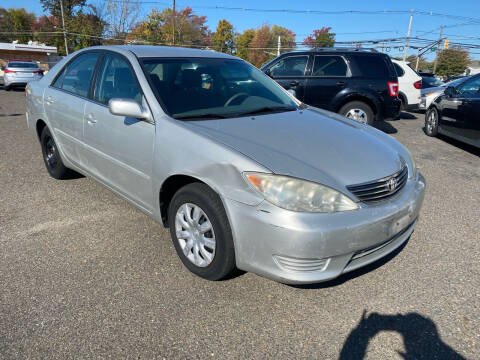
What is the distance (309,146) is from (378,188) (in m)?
0.54

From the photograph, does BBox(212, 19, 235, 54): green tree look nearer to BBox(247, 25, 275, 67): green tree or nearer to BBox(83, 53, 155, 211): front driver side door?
BBox(247, 25, 275, 67): green tree

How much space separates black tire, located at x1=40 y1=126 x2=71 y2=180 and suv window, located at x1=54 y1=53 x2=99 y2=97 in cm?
70

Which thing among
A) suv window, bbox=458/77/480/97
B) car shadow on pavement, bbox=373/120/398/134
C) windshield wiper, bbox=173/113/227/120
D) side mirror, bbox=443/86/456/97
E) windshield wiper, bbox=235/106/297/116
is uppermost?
suv window, bbox=458/77/480/97

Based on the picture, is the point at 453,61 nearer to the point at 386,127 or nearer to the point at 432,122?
the point at 386,127

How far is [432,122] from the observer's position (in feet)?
26.2

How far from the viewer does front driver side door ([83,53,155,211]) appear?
2.80 metres

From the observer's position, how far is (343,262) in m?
2.18

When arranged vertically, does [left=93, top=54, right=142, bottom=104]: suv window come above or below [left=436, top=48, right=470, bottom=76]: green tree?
below

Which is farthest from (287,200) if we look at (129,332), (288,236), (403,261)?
(403,261)

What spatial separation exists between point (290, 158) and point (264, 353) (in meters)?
1.16

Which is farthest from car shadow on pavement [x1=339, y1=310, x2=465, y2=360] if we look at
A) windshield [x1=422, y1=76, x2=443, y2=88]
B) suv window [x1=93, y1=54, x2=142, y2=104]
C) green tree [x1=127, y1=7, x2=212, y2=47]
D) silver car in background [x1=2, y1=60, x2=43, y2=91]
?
green tree [x1=127, y1=7, x2=212, y2=47]

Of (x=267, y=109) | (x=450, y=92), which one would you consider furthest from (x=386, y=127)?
(x=267, y=109)

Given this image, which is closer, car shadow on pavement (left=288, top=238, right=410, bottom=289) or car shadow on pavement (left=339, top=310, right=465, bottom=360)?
car shadow on pavement (left=339, top=310, right=465, bottom=360)

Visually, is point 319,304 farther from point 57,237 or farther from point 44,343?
point 57,237
